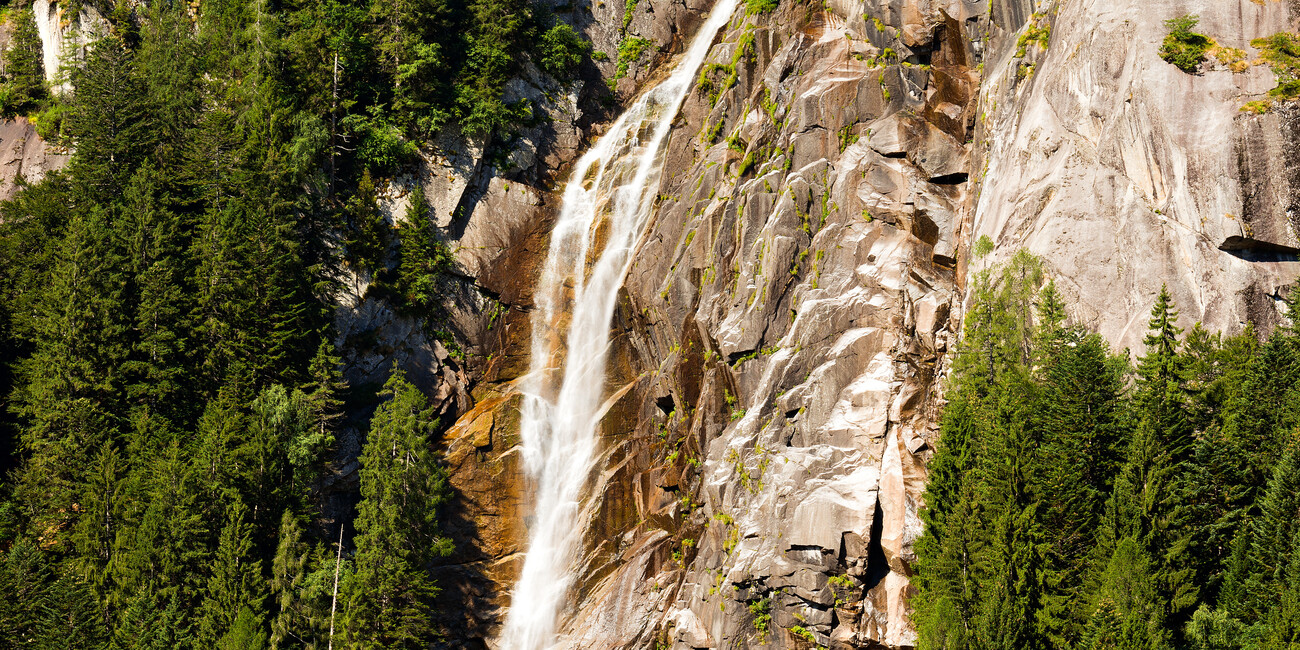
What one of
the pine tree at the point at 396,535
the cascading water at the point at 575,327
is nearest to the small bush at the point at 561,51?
the cascading water at the point at 575,327

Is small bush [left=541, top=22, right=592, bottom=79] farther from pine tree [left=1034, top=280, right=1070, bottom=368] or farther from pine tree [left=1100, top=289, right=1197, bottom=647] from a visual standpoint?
pine tree [left=1100, top=289, right=1197, bottom=647]

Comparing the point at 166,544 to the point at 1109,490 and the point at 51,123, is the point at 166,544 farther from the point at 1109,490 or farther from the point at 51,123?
the point at 51,123

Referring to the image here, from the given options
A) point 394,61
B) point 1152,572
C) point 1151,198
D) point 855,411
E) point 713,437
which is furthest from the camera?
point 394,61

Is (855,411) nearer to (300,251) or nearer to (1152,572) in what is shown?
(1152,572)

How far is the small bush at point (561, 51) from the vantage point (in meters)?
57.5

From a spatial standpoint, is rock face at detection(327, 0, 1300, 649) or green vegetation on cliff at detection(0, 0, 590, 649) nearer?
rock face at detection(327, 0, 1300, 649)

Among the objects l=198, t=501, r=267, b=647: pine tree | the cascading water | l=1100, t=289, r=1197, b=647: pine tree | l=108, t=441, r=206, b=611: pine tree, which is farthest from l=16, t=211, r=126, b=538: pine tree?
l=1100, t=289, r=1197, b=647: pine tree

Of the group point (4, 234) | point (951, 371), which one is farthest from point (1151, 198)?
point (4, 234)

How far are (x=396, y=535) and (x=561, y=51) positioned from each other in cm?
3155

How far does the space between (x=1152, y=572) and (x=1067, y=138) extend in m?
15.2

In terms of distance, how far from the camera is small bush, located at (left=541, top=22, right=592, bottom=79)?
189 ft

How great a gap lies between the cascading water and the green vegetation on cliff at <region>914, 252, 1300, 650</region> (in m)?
18.6

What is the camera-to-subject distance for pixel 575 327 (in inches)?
1976

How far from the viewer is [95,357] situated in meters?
42.3
